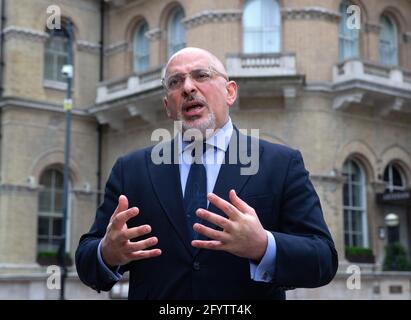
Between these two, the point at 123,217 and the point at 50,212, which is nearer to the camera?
the point at 123,217

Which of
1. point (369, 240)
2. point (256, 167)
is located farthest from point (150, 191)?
point (369, 240)

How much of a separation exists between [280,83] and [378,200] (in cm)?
516

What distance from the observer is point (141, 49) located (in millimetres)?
25281

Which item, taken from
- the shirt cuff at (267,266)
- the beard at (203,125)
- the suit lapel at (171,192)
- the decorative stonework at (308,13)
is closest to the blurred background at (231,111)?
the decorative stonework at (308,13)

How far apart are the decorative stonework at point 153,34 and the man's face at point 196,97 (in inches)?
835

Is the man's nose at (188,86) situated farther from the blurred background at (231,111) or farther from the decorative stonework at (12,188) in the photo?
the decorative stonework at (12,188)

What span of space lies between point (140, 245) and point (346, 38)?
21.1 metres

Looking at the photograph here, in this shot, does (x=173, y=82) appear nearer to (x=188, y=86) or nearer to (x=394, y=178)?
(x=188, y=86)

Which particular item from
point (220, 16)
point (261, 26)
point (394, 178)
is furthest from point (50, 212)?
point (394, 178)

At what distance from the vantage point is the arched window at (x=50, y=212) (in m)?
24.0

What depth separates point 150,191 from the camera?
10.3ft

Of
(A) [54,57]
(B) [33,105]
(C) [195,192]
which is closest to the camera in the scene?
(C) [195,192]

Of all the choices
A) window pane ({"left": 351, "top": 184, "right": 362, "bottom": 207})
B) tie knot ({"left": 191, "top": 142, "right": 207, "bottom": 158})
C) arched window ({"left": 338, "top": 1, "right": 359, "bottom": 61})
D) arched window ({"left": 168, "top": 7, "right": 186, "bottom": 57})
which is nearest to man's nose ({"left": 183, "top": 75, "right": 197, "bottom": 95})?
tie knot ({"left": 191, "top": 142, "right": 207, "bottom": 158})

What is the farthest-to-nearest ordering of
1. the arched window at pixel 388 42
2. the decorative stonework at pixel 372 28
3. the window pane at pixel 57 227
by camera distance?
the window pane at pixel 57 227 < the arched window at pixel 388 42 < the decorative stonework at pixel 372 28
